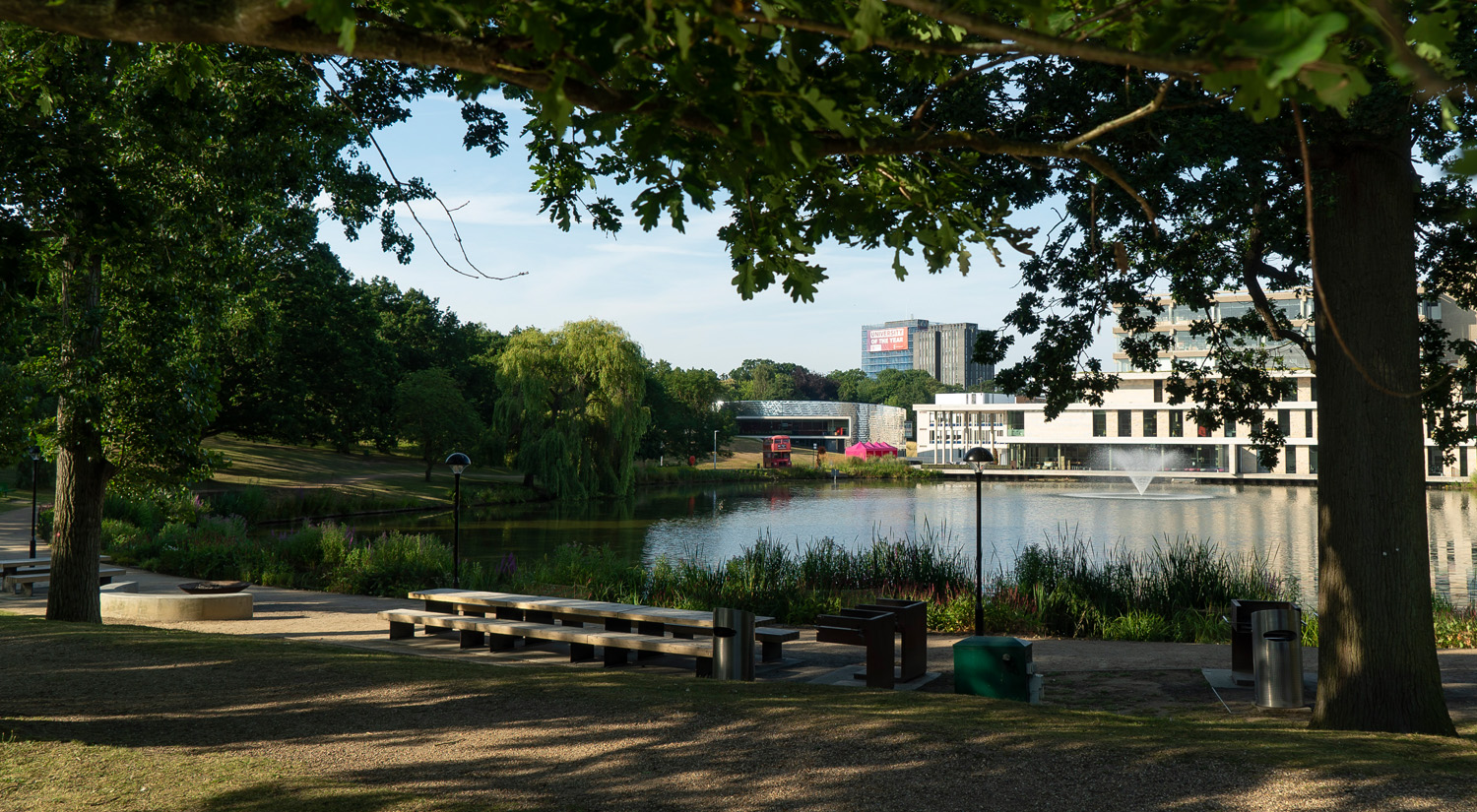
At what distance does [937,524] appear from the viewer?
32.4 meters

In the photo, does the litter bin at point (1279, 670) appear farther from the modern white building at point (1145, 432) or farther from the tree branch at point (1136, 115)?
the modern white building at point (1145, 432)

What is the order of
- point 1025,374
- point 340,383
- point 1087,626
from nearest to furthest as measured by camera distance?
point 1025,374 → point 1087,626 → point 340,383

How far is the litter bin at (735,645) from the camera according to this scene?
8445 mm

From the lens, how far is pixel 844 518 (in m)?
35.6

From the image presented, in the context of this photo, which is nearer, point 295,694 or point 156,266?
point 295,694

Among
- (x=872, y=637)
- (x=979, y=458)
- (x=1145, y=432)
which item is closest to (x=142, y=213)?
(x=872, y=637)

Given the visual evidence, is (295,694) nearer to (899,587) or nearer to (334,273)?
(899,587)

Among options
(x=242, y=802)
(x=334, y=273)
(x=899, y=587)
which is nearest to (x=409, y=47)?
(x=242, y=802)

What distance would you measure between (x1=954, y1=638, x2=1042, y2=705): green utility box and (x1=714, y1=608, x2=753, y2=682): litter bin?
5.94 feet

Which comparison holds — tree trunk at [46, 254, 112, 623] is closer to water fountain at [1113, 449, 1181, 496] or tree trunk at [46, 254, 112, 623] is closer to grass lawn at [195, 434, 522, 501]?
grass lawn at [195, 434, 522, 501]

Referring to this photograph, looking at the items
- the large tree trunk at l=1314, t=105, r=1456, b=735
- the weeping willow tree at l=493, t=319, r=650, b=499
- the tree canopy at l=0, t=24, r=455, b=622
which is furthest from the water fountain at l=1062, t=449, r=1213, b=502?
the tree canopy at l=0, t=24, r=455, b=622

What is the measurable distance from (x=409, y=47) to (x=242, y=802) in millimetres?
3470

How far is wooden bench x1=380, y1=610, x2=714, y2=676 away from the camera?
899cm

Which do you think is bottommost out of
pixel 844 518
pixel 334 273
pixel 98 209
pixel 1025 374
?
pixel 844 518
